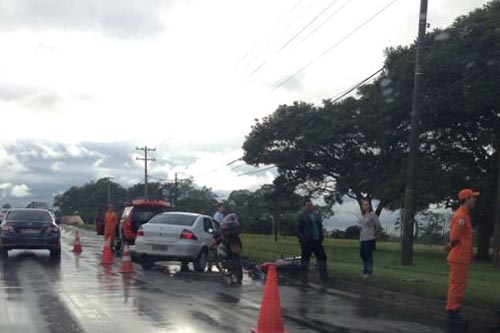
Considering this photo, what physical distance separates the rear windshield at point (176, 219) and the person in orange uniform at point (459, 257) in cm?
928

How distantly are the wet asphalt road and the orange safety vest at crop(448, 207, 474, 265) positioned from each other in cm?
97

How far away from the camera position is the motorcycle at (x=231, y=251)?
15.4 metres

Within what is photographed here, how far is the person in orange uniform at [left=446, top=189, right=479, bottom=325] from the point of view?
973 cm

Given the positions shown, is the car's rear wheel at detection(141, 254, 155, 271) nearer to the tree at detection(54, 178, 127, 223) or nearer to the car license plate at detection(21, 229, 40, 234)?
the car license plate at detection(21, 229, 40, 234)

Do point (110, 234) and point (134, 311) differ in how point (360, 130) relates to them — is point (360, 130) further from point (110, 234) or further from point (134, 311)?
point (134, 311)

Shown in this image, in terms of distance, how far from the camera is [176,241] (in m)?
17.7

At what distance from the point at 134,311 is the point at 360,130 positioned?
1113 inches

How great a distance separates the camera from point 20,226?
2073cm

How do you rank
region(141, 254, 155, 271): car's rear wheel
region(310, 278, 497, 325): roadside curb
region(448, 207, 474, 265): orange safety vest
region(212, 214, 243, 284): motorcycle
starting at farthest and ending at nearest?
region(141, 254, 155, 271): car's rear wheel < region(212, 214, 243, 284): motorcycle < region(310, 278, 497, 325): roadside curb < region(448, 207, 474, 265): orange safety vest

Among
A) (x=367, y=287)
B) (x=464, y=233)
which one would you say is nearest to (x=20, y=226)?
(x=367, y=287)

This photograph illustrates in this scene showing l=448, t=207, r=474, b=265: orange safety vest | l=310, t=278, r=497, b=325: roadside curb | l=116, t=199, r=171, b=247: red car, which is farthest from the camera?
l=116, t=199, r=171, b=247: red car

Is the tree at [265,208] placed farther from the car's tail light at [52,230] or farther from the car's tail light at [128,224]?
the car's tail light at [52,230]

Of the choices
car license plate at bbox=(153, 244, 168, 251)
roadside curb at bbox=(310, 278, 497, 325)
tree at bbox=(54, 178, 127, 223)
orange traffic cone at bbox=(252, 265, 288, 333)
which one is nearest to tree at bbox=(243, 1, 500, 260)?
roadside curb at bbox=(310, 278, 497, 325)

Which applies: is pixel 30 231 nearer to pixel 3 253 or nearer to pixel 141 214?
pixel 3 253
